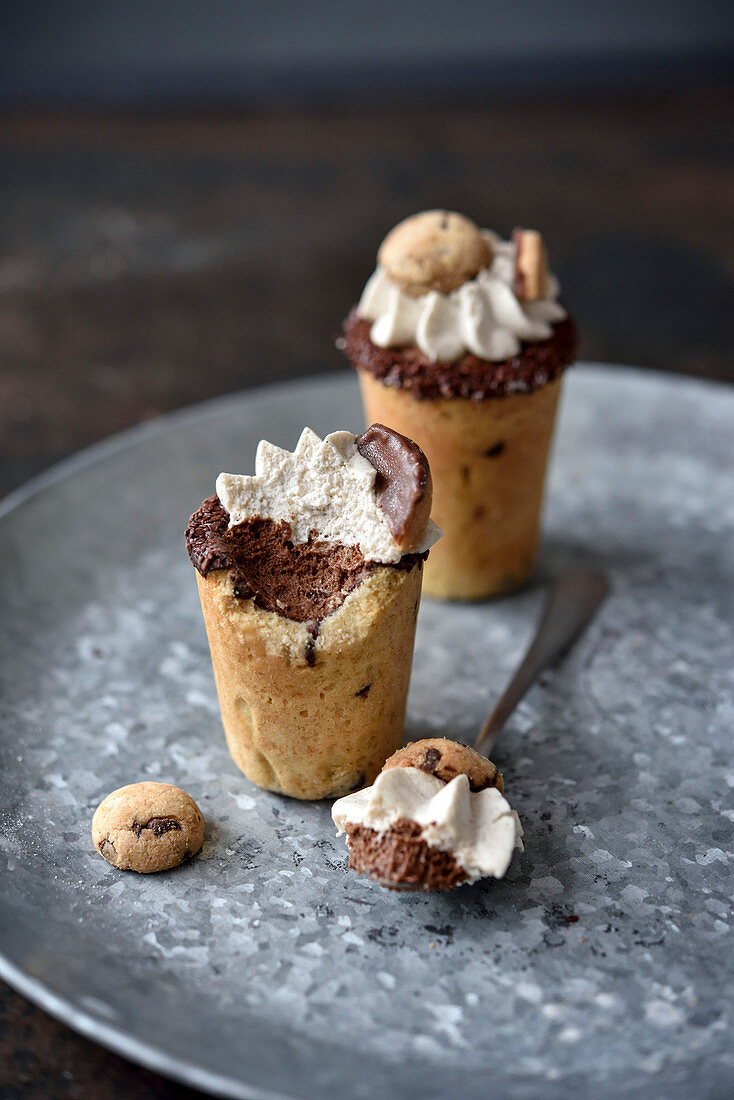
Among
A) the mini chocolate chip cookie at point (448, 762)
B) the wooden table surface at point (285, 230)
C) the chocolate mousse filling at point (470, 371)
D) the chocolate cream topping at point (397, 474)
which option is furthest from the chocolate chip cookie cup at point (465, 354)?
the wooden table surface at point (285, 230)

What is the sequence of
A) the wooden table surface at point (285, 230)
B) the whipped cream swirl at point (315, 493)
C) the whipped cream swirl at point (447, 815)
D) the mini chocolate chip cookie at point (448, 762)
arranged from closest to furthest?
the whipped cream swirl at point (447, 815), the mini chocolate chip cookie at point (448, 762), the whipped cream swirl at point (315, 493), the wooden table surface at point (285, 230)

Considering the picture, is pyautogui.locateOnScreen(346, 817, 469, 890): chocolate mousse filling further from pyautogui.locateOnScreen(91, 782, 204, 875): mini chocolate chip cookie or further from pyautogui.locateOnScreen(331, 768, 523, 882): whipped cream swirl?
pyautogui.locateOnScreen(91, 782, 204, 875): mini chocolate chip cookie

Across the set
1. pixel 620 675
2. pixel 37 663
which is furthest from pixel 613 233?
pixel 37 663

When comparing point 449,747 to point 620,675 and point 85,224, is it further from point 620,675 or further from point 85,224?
point 85,224

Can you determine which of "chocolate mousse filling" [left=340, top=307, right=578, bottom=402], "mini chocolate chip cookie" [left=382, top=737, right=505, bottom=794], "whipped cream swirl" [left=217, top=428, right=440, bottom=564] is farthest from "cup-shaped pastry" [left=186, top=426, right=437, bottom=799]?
"chocolate mousse filling" [left=340, top=307, right=578, bottom=402]

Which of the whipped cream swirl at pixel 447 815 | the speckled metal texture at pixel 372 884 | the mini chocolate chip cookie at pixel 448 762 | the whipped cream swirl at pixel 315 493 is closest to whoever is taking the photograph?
the speckled metal texture at pixel 372 884

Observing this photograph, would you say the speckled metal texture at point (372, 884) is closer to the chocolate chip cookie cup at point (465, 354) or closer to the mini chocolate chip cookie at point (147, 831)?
the mini chocolate chip cookie at point (147, 831)

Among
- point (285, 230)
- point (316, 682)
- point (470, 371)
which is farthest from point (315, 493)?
point (285, 230)
